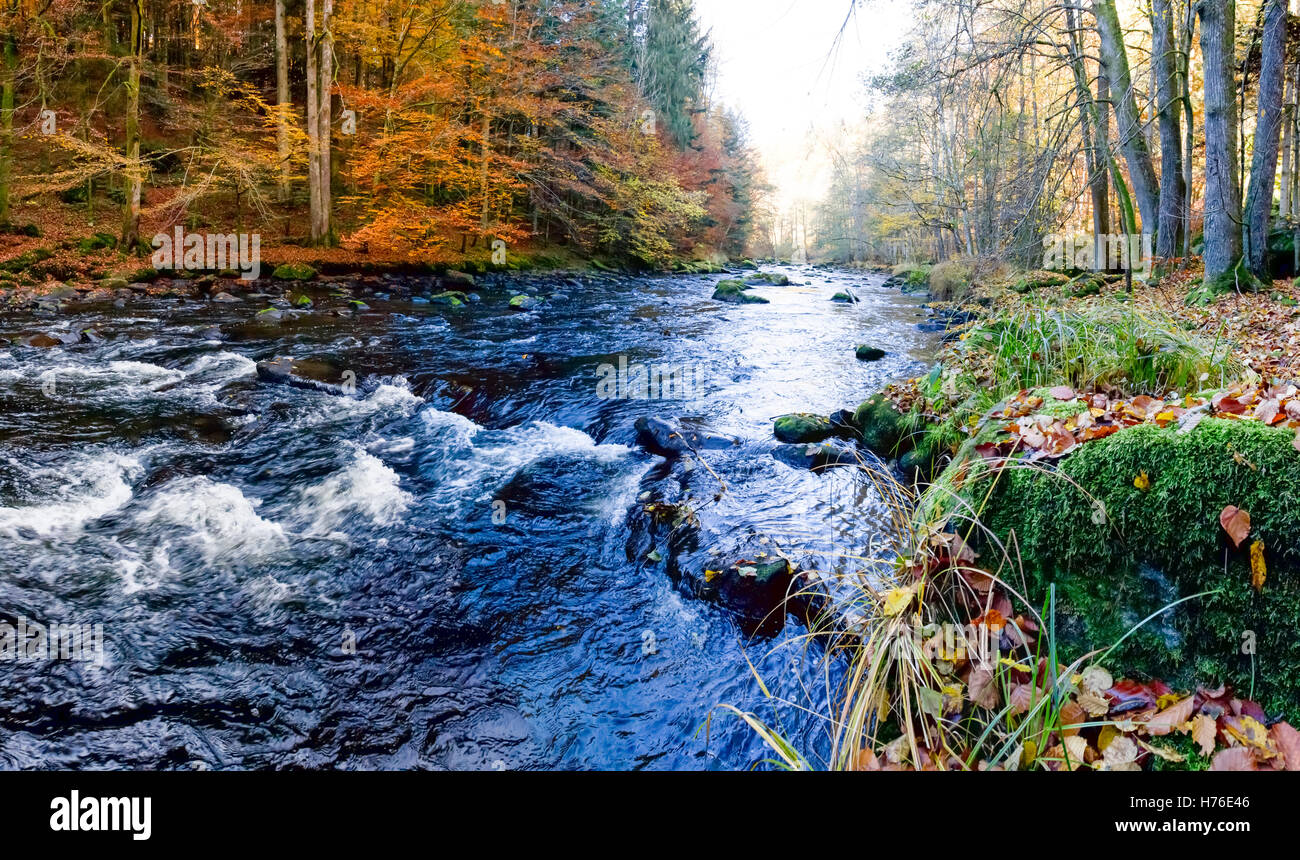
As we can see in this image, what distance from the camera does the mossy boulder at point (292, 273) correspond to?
16047 millimetres

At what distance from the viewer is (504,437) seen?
7.30 m

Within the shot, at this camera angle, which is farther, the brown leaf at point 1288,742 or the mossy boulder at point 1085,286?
the mossy boulder at point 1085,286

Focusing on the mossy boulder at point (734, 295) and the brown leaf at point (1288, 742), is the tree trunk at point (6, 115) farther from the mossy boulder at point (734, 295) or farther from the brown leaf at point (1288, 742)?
the brown leaf at point (1288, 742)

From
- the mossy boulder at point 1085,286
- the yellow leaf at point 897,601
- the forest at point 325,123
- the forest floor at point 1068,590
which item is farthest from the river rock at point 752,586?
the forest at point 325,123

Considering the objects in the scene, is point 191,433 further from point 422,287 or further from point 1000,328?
point 422,287

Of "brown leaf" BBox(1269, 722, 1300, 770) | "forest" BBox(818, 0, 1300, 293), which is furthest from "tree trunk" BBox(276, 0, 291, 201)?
"brown leaf" BBox(1269, 722, 1300, 770)

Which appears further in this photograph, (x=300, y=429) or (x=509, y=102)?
(x=509, y=102)

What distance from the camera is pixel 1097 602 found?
232cm

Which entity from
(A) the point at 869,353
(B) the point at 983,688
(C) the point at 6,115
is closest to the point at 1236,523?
(B) the point at 983,688

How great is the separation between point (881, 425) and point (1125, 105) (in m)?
6.85

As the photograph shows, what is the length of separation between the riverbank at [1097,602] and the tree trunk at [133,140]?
60.2 feet
